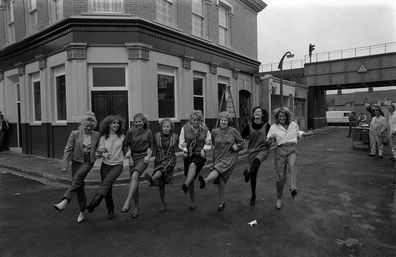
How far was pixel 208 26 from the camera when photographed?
1337 cm

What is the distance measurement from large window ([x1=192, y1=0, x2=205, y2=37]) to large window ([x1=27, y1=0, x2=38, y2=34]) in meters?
6.60

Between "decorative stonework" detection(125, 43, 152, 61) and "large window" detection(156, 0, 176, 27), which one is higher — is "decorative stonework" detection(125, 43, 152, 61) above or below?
below

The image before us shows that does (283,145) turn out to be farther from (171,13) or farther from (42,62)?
(42,62)

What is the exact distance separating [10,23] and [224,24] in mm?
10399

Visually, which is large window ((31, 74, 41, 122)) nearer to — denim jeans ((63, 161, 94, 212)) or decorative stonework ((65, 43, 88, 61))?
decorative stonework ((65, 43, 88, 61))

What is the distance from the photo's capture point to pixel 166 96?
11.3 metres

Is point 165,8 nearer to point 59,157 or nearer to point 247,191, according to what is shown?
point 59,157

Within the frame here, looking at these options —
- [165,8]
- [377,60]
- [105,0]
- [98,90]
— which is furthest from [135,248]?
[377,60]

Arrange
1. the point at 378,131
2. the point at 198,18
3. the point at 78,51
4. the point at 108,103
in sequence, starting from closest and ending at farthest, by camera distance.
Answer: the point at 78,51, the point at 108,103, the point at 378,131, the point at 198,18

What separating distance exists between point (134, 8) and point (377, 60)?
70.4 ft

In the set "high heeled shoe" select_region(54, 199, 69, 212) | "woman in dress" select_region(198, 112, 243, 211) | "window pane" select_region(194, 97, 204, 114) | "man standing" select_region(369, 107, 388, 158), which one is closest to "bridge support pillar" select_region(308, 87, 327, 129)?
"man standing" select_region(369, 107, 388, 158)

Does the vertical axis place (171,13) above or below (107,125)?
above

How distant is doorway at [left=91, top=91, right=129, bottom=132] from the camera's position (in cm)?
978

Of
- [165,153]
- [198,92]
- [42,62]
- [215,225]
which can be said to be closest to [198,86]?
[198,92]
